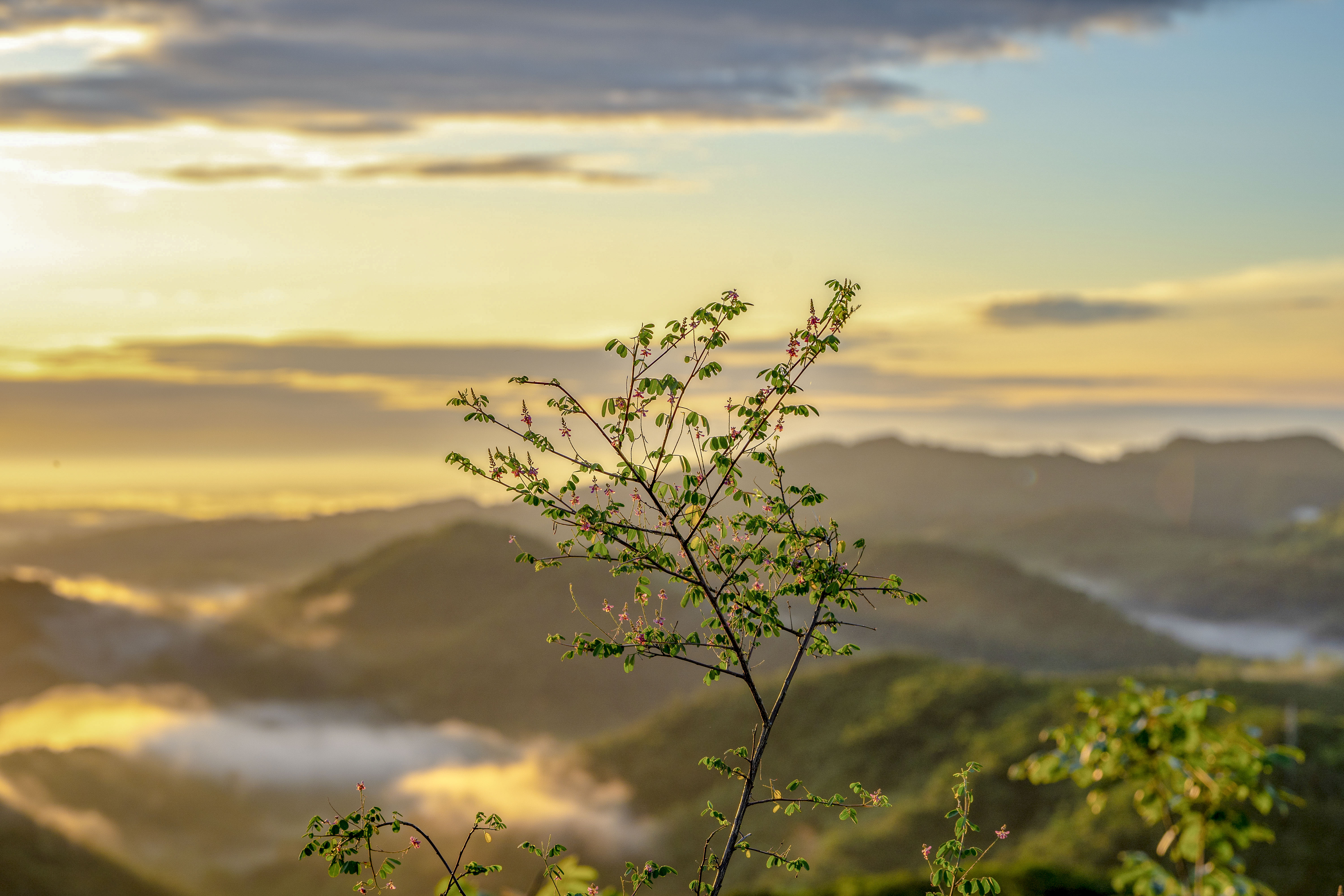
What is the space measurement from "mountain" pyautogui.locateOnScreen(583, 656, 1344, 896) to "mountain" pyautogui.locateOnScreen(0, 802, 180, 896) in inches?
1825

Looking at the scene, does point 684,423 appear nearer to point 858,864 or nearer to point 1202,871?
point 1202,871

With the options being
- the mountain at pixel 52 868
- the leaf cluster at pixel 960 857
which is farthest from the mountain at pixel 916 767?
the mountain at pixel 52 868

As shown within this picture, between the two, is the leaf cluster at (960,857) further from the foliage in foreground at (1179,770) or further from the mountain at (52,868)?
the mountain at (52,868)

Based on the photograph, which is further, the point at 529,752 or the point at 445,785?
the point at 529,752

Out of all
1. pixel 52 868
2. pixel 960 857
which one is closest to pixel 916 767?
pixel 52 868

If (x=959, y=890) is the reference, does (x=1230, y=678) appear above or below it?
above

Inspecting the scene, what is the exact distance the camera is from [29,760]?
182 m

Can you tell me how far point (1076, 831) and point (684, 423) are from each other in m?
67.5

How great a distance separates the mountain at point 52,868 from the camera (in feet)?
283

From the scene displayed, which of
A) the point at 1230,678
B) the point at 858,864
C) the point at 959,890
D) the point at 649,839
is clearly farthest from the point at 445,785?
the point at 959,890

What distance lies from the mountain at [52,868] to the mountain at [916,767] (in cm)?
4636

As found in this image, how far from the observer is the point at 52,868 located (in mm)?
90250

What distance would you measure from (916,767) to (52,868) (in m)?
76.3

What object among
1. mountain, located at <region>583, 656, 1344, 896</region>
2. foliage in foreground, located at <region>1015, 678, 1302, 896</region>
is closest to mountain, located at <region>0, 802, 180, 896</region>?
mountain, located at <region>583, 656, 1344, 896</region>
